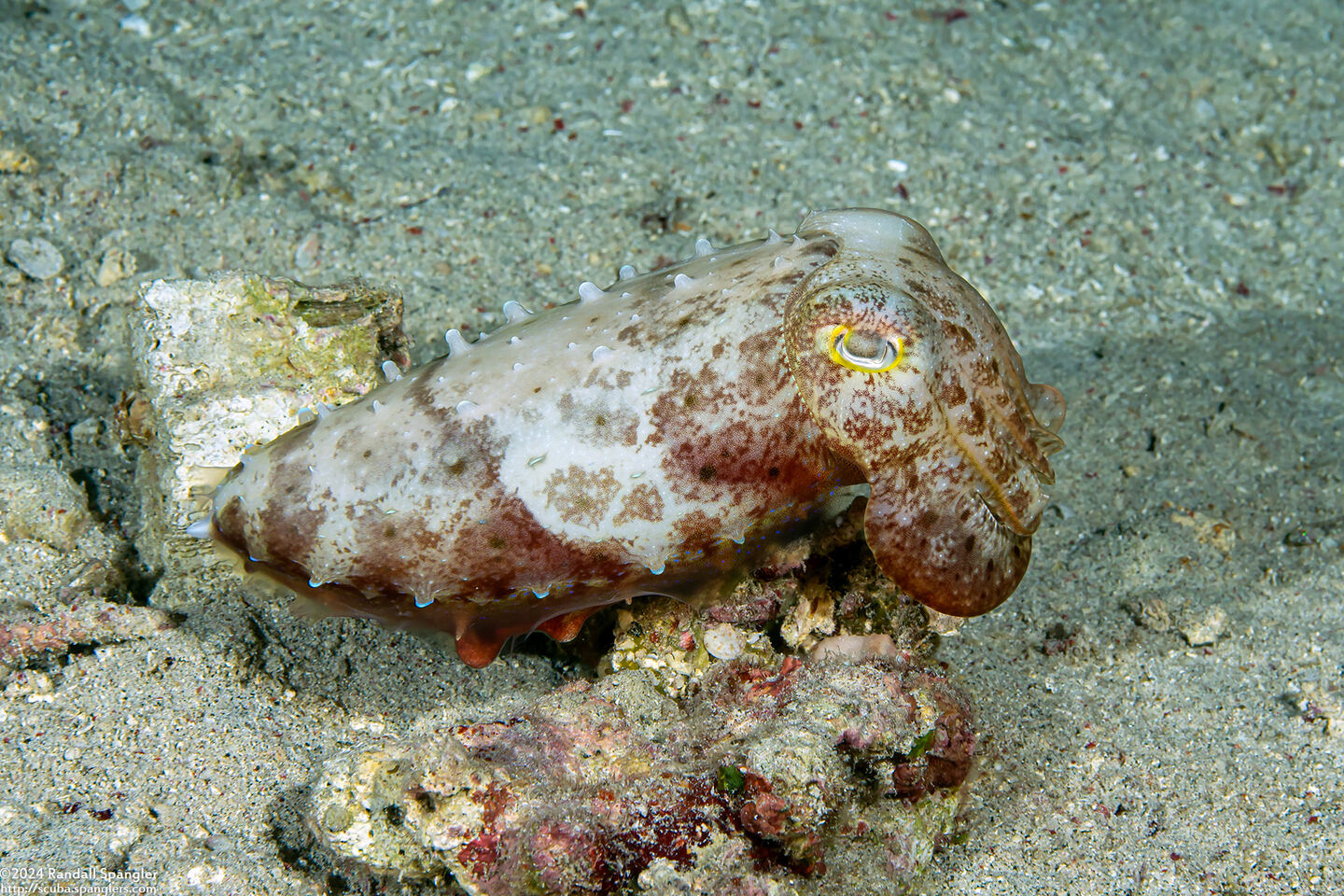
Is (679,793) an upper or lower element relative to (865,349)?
lower

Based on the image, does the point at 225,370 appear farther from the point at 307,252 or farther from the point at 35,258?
the point at 35,258

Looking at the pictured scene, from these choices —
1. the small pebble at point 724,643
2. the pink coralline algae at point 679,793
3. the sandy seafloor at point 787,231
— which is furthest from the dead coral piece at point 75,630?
the small pebble at point 724,643

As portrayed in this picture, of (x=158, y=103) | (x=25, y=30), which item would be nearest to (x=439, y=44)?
(x=158, y=103)

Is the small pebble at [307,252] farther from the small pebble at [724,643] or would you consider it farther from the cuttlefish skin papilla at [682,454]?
the small pebble at [724,643]

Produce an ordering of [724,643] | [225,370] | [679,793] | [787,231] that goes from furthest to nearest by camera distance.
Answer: [787,231]
[225,370]
[724,643]
[679,793]

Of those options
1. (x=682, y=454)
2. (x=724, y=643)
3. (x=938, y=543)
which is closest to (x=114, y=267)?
(x=682, y=454)

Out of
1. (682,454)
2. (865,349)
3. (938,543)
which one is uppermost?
(865,349)
